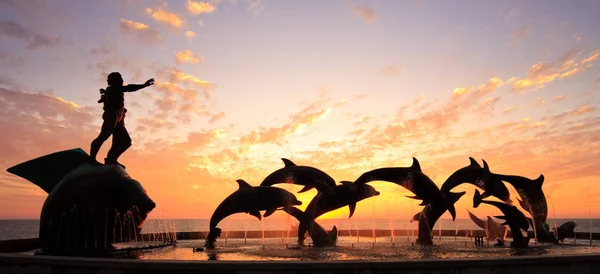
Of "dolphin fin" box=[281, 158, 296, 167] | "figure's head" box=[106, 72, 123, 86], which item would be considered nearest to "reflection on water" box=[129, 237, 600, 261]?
"dolphin fin" box=[281, 158, 296, 167]

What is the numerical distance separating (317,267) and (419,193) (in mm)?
12309

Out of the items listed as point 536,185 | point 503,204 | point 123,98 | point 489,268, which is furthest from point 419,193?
point 123,98

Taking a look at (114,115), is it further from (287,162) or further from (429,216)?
(429,216)

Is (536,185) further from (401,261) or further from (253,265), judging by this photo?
(253,265)

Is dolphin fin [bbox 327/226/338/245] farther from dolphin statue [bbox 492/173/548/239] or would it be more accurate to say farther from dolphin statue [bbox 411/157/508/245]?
dolphin statue [bbox 492/173/548/239]

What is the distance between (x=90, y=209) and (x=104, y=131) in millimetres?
3495

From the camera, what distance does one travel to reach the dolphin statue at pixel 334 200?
1999 cm

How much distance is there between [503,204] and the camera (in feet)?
65.4

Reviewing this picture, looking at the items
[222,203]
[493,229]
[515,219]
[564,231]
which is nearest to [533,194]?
[515,219]

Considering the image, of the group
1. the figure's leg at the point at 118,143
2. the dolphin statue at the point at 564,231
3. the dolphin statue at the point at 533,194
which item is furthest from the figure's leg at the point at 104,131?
the dolphin statue at the point at 564,231

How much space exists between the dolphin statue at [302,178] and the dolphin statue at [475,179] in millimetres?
5756

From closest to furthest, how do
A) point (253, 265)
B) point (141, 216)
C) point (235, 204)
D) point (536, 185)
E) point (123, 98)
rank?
point (253, 265) → point (141, 216) → point (123, 98) → point (235, 204) → point (536, 185)

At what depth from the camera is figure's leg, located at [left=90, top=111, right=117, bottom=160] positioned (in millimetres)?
15961

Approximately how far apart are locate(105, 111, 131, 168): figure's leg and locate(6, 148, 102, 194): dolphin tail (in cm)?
79
